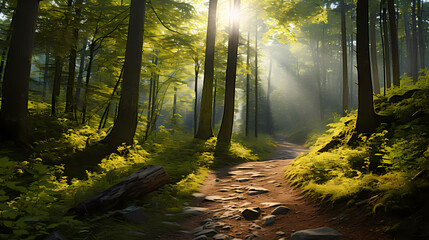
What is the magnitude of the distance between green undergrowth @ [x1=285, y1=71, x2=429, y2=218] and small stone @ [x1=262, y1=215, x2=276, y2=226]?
1000 mm

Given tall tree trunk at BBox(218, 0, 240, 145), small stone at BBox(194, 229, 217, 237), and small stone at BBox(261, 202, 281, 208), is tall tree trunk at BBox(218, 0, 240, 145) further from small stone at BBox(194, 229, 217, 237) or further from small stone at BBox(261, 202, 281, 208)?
small stone at BBox(194, 229, 217, 237)

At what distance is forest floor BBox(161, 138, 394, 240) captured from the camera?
3207 mm

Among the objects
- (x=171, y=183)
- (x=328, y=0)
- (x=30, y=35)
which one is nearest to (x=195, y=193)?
(x=171, y=183)

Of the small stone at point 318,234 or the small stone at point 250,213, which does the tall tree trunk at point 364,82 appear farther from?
the small stone at point 318,234

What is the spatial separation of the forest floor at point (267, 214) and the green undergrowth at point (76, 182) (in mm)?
485

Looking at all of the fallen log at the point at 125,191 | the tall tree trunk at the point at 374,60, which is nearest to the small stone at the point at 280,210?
the fallen log at the point at 125,191

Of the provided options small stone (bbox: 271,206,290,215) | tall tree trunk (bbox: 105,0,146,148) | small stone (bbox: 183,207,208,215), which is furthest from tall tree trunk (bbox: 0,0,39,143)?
small stone (bbox: 271,206,290,215)

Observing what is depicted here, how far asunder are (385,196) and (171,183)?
14.6ft

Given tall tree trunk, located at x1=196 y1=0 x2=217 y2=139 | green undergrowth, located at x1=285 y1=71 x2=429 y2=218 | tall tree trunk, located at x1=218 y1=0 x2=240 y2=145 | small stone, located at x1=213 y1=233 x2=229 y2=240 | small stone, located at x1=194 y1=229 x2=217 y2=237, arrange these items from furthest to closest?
tall tree trunk, located at x1=196 y1=0 x2=217 y2=139 < tall tree trunk, located at x1=218 y1=0 x2=240 y2=145 < small stone, located at x1=194 y1=229 x2=217 y2=237 < small stone, located at x1=213 y1=233 x2=229 y2=240 < green undergrowth, located at x1=285 y1=71 x2=429 y2=218

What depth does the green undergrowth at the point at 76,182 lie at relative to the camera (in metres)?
3.04

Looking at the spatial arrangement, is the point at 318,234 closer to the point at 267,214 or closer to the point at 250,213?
the point at 267,214

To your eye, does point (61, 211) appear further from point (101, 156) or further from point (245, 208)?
point (101, 156)

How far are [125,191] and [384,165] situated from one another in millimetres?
4916

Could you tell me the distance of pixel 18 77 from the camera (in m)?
7.05
